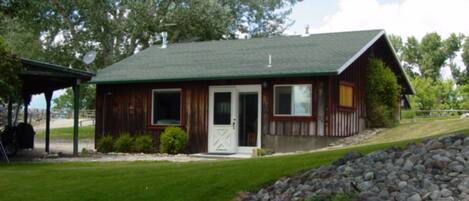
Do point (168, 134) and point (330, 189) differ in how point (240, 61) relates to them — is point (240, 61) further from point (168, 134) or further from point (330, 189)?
point (330, 189)

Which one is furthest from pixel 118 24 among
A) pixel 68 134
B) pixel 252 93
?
pixel 252 93

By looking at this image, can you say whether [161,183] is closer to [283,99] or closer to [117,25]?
[283,99]

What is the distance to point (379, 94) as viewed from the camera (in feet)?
64.0

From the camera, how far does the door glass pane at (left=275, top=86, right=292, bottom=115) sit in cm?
1680

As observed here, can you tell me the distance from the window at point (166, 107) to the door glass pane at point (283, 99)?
3.35 meters

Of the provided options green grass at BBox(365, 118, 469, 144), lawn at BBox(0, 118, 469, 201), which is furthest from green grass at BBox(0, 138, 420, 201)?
green grass at BBox(365, 118, 469, 144)

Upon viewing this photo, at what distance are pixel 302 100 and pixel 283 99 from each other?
1.94ft

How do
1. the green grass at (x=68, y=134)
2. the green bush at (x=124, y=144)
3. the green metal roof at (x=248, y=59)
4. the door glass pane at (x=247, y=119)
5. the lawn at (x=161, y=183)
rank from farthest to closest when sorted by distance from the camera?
the green grass at (x=68, y=134) → the green bush at (x=124, y=144) → the door glass pane at (x=247, y=119) → the green metal roof at (x=248, y=59) → the lawn at (x=161, y=183)

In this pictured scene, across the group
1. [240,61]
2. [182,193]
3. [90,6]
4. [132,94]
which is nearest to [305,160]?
[182,193]

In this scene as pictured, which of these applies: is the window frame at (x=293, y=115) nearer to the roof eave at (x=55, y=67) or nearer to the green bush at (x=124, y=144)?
the green bush at (x=124, y=144)

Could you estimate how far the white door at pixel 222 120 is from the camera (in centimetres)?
1745

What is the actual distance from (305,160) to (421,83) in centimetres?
3515

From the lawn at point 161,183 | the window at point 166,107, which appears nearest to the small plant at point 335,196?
the lawn at point 161,183

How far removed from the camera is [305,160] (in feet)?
28.1
